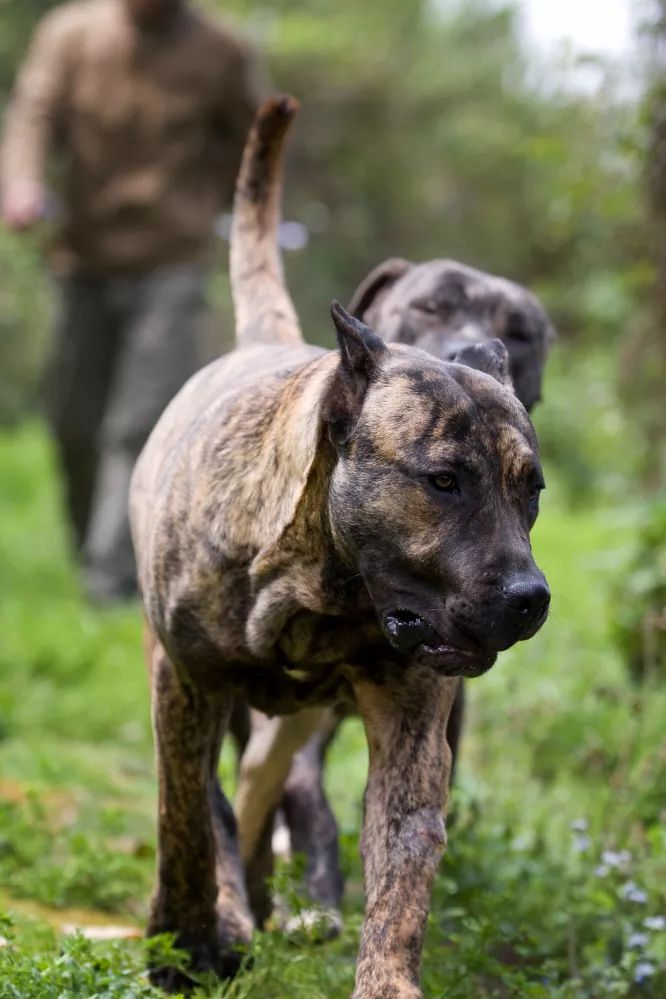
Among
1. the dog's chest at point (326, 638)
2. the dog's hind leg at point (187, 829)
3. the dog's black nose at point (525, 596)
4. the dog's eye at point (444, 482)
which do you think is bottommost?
the dog's hind leg at point (187, 829)

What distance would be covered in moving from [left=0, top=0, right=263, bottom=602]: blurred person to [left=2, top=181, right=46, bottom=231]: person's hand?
56 centimetres

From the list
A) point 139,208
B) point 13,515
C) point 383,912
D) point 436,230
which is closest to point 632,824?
point 383,912

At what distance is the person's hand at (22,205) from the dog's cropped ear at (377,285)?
8.35 feet

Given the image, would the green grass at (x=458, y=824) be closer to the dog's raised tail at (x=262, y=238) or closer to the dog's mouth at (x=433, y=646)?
the dog's mouth at (x=433, y=646)

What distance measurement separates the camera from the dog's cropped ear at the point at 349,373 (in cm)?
312

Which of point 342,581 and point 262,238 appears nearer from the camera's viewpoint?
point 342,581

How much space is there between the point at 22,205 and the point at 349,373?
4614mm

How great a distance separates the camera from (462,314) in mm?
5145

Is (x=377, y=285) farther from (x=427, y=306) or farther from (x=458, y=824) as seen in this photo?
(x=458, y=824)

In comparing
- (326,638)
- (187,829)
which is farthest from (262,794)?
(326,638)

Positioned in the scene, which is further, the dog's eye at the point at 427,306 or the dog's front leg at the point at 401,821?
the dog's eye at the point at 427,306

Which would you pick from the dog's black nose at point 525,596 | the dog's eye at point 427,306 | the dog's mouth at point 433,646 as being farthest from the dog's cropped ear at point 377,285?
the dog's black nose at point 525,596

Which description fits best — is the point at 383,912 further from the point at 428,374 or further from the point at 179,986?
the point at 428,374

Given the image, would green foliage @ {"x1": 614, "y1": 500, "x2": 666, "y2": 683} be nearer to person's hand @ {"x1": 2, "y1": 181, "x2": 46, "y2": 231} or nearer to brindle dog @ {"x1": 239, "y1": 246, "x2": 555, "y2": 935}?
brindle dog @ {"x1": 239, "y1": 246, "x2": 555, "y2": 935}
